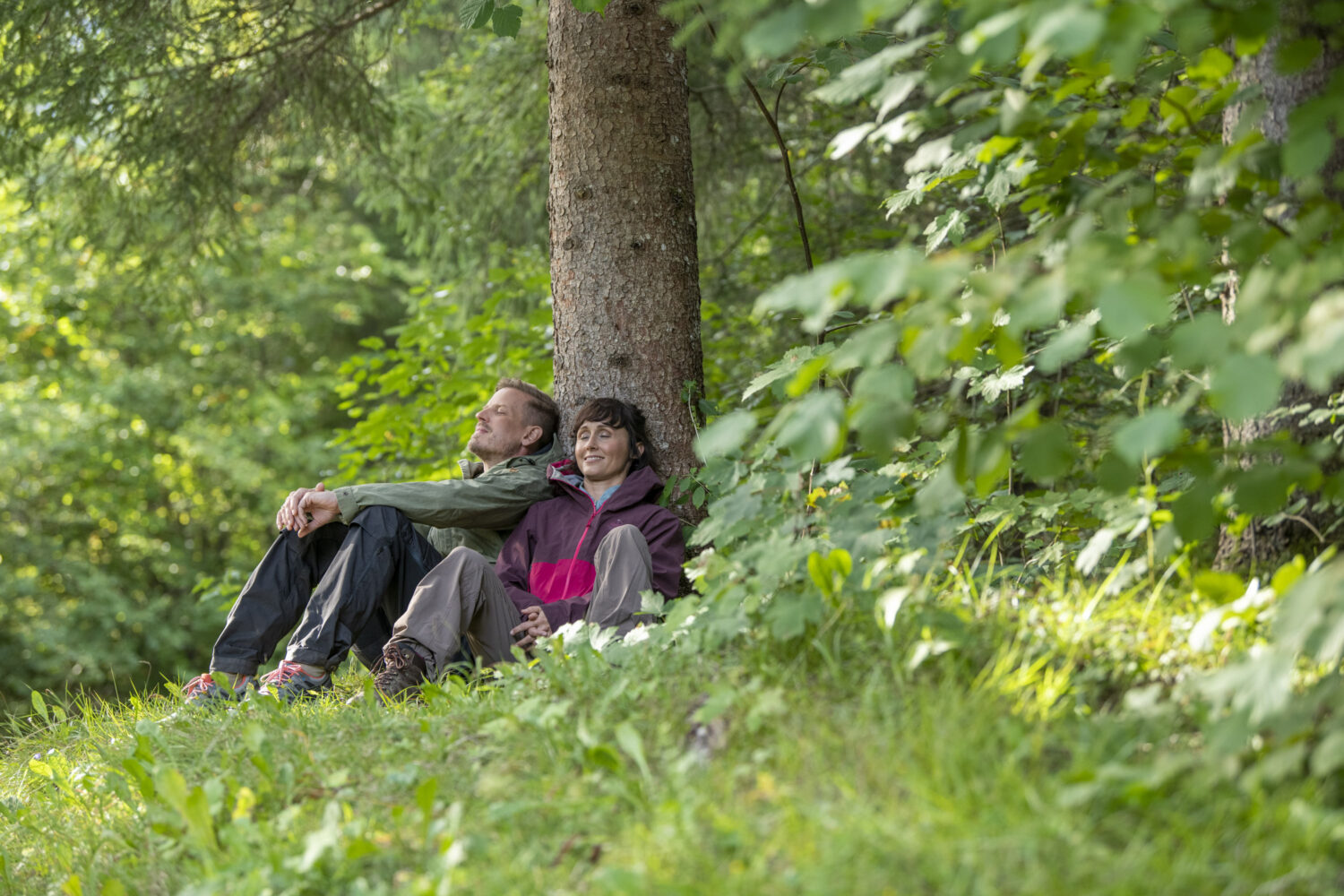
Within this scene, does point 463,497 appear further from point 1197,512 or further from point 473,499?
point 1197,512

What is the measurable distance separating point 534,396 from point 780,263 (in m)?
3.26

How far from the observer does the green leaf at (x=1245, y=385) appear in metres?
1.46

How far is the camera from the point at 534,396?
4.33 metres

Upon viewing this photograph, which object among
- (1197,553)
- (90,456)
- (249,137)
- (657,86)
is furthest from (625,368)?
(90,456)

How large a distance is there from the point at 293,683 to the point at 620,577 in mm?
1110

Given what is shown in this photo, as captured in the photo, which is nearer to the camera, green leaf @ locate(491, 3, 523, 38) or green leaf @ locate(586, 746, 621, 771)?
green leaf @ locate(586, 746, 621, 771)

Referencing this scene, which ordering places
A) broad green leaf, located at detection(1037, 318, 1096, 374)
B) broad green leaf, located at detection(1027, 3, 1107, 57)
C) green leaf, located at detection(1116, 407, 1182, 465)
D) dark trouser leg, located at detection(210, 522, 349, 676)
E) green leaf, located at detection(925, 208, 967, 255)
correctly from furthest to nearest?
dark trouser leg, located at detection(210, 522, 349, 676)
green leaf, located at detection(925, 208, 967, 255)
broad green leaf, located at detection(1037, 318, 1096, 374)
green leaf, located at detection(1116, 407, 1182, 465)
broad green leaf, located at detection(1027, 3, 1107, 57)

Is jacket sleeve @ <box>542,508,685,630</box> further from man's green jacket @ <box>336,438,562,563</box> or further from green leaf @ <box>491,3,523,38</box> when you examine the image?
green leaf @ <box>491,3,523,38</box>

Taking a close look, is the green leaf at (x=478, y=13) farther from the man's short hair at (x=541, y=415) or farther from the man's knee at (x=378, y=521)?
the man's knee at (x=378, y=521)

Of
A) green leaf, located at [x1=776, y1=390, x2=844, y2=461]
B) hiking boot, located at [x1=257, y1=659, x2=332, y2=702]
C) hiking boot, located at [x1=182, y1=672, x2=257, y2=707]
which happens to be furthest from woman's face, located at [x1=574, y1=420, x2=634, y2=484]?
green leaf, located at [x1=776, y1=390, x2=844, y2=461]

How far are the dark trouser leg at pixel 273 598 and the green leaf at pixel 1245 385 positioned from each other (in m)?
3.13

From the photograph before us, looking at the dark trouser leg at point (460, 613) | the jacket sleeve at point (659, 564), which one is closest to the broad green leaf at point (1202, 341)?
the jacket sleeve at point (659, 564)

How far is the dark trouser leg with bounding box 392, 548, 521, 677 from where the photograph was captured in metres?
3.29

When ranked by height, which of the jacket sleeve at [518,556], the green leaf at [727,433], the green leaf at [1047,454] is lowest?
the jacket sleeve at [518,556]
